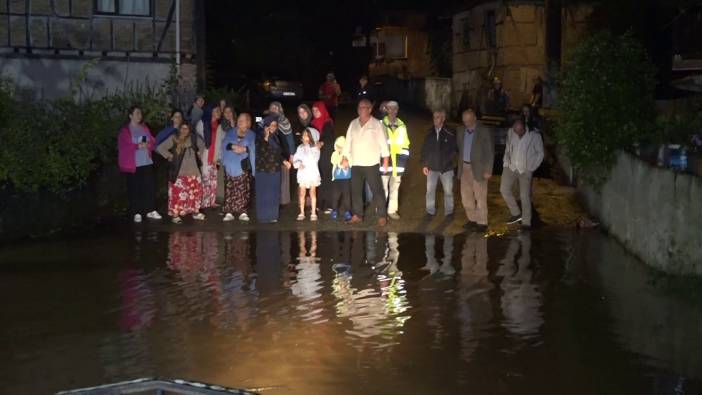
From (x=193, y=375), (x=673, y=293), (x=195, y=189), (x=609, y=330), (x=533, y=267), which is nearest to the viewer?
(x=193, y=375)

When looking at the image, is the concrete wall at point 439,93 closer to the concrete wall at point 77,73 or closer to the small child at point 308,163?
the concrete wall at point 77,73

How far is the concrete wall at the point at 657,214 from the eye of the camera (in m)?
10.6

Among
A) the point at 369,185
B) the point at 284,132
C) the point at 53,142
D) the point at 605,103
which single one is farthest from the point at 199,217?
the point at 605,103

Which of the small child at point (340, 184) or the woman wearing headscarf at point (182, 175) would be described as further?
the woman wearing headscarf at point (182, 175)

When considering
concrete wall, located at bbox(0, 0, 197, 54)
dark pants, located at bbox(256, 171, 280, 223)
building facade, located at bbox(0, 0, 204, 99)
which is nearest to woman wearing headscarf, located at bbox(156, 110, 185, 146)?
dark pants, located at bbox(256, 171, 280, 223)

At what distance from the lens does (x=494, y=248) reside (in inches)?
535

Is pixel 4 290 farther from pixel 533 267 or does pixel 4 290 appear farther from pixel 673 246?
pixel 673 246

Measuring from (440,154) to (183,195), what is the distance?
13.1 ft

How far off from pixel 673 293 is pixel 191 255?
595 centimetres

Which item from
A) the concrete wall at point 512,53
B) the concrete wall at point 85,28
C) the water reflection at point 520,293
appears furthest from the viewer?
the concrete wall at point 512,53

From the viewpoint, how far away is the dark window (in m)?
33.9

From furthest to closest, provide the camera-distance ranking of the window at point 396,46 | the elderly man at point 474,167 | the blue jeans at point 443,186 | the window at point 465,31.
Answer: the window at point 396,46
the window at point 465,31
the blue jeans at point 443,186
the elderly man at point 474,167

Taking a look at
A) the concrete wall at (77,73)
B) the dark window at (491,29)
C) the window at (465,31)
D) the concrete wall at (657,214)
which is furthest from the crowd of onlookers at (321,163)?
the window at (465,31)

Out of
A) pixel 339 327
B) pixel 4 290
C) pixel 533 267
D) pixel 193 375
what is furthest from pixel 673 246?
pixel 4 290
